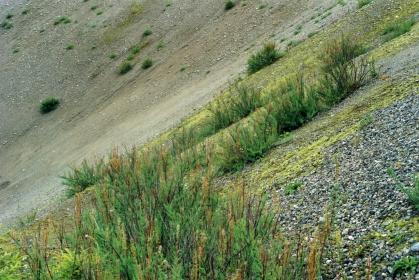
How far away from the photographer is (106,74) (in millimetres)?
30500

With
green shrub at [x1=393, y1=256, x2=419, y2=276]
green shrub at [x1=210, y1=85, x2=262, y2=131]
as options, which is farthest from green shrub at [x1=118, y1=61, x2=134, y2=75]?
green shrub at [x1=393, y1=256, x2=419, y2=276]

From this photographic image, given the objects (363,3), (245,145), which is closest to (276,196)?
(245,145)

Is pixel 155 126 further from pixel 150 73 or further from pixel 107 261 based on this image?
pixel 107 261

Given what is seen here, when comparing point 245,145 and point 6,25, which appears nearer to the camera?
point 245,145

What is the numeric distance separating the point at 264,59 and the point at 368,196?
606 inches

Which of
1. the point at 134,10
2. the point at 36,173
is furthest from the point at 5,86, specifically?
the point at 36,173

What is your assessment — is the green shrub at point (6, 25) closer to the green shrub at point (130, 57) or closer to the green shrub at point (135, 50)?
the green shrub at point (135, 50)

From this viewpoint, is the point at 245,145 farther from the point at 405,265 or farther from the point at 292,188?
the point at 405,265

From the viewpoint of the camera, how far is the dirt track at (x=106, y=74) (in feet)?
75.0

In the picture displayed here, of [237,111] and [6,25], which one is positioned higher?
[6,25]

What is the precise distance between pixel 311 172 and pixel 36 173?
17695 mm

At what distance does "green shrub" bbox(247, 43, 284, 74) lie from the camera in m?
20.8

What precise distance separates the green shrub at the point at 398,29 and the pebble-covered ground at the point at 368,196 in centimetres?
668

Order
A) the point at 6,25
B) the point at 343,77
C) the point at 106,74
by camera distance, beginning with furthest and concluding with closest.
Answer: the point at 6,25 → the point at 106,74 → the point at 343,77
